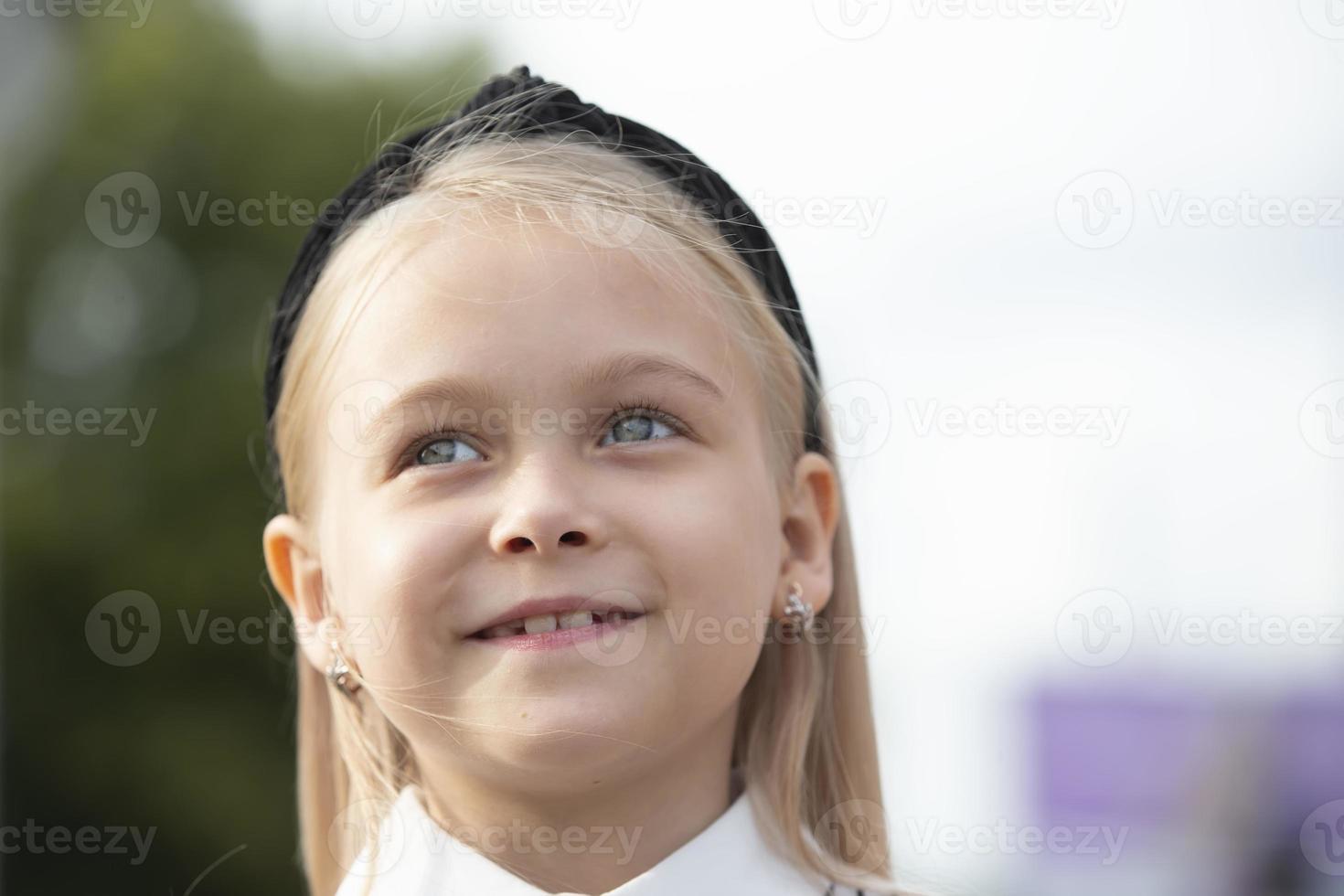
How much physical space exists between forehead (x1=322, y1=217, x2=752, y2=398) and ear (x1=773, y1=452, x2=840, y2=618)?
0.92ft

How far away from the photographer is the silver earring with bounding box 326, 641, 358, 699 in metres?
2.17

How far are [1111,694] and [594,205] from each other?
10.0 metres

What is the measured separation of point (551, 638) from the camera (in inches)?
74.1

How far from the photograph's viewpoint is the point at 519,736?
187 cm

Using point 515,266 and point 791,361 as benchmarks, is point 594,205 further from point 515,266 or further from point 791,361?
point 791,361

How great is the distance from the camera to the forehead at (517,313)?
1929 mm
